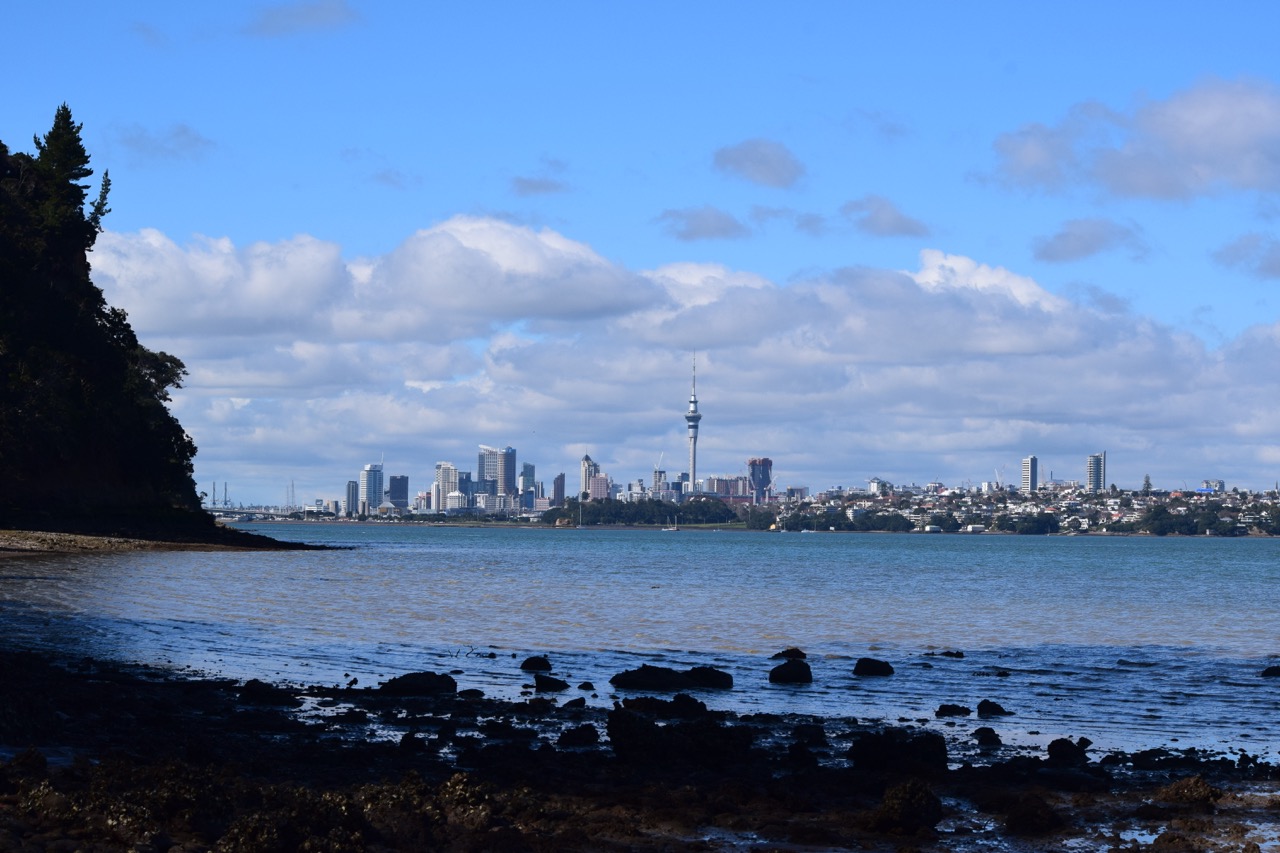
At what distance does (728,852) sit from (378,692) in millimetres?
13647

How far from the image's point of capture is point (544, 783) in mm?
17672

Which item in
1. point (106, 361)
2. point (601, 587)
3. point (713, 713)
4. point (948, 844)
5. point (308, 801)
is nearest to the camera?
point (308, 801)

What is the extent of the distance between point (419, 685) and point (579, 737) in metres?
6.54

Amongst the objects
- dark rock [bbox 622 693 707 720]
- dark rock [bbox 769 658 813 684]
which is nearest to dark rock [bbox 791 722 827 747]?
dark rock [bbox 622 693 707 720]

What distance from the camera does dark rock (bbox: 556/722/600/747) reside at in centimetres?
2148

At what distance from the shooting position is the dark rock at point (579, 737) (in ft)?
70.5

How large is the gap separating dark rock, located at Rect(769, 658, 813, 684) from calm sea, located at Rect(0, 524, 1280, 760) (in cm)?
42

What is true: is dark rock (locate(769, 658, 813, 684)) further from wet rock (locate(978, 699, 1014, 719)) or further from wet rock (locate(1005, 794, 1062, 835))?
wet rock (locate(1005, 794, 1062, 835))

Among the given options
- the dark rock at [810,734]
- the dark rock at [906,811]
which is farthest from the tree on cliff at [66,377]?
the dark rock at [906,811]

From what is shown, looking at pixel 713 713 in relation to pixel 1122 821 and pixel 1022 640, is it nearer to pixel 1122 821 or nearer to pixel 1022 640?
pixel 1122 821

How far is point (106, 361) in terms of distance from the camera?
101 m

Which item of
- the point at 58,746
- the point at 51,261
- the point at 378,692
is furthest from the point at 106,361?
the point at 58,746

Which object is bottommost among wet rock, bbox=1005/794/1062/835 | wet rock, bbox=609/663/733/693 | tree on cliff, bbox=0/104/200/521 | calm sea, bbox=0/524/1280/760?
calm sea, bbox=0/524/1280/760

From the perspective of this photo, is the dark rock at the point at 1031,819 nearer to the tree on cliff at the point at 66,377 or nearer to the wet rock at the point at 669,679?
the wet rock at the point at 669,679
